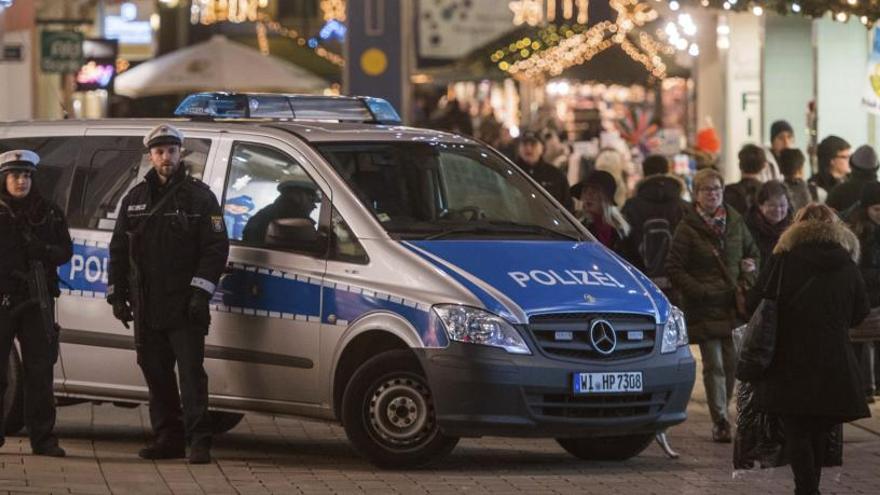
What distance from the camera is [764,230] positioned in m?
14.5

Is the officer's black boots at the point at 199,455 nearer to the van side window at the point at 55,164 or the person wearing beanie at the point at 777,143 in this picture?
the van side window at the point at 55,164

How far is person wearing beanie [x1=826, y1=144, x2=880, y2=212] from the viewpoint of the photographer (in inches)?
640

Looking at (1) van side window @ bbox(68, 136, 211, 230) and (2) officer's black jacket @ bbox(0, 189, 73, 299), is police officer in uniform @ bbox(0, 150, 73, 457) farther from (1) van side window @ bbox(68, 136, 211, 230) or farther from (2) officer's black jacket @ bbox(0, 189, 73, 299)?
(1) van side window @ bbox(68, 136, 211, 230)

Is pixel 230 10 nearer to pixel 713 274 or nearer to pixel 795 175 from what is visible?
pixel 795 175

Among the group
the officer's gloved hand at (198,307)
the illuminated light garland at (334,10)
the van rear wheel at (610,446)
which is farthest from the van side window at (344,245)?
the illuminated light garland at (334,10)

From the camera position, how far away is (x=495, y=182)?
12.8 metres

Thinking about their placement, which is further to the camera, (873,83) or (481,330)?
(873,83)

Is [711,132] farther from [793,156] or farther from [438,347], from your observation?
[438,347]

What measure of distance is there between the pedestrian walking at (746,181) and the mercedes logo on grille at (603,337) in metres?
4.87

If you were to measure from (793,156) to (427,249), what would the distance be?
645 centimetres

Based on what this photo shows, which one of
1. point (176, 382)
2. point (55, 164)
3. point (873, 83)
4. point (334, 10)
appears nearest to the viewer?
point (176, 382)

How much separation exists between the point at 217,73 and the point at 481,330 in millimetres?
18403

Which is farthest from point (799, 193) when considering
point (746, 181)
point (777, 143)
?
point (777, 143)

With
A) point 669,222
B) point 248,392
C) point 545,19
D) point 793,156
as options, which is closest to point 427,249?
point 248,392
